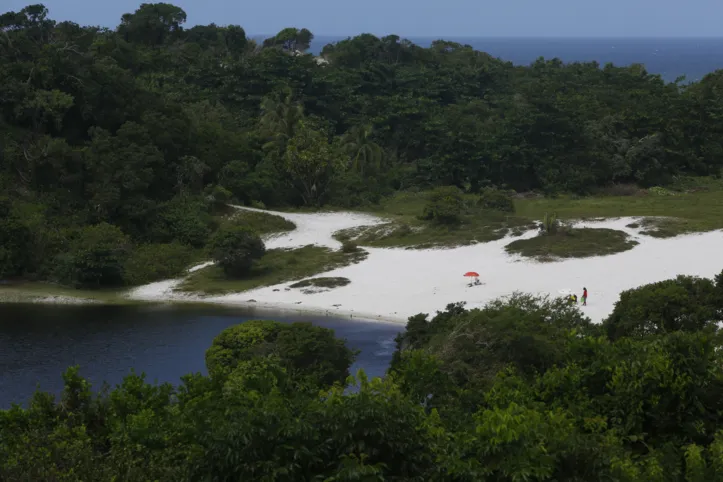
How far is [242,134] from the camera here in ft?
221

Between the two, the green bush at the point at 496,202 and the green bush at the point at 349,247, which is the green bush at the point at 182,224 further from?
the green bush at the point at 496,202

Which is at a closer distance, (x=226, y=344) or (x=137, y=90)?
(x=226, y=344)

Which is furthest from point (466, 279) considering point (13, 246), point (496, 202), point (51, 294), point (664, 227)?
point (13, 246)

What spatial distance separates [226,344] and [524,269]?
1835cm

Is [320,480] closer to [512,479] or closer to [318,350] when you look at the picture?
[512,479]

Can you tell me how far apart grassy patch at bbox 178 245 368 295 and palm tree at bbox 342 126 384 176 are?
1863 cm

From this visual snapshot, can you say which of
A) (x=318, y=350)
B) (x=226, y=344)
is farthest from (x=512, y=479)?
(x=226, y=344)

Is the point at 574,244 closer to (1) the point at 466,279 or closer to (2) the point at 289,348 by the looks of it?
(1) the point at 466,279

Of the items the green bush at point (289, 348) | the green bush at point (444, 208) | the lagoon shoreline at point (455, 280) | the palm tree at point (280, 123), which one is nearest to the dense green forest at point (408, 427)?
the green bush at point (289, 348)

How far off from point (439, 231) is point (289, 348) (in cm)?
2366

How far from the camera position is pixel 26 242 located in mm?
47375

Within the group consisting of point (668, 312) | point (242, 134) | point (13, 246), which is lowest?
point (668, 312)

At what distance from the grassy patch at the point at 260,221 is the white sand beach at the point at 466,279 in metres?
8.36

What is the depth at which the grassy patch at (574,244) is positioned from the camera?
45281mm
